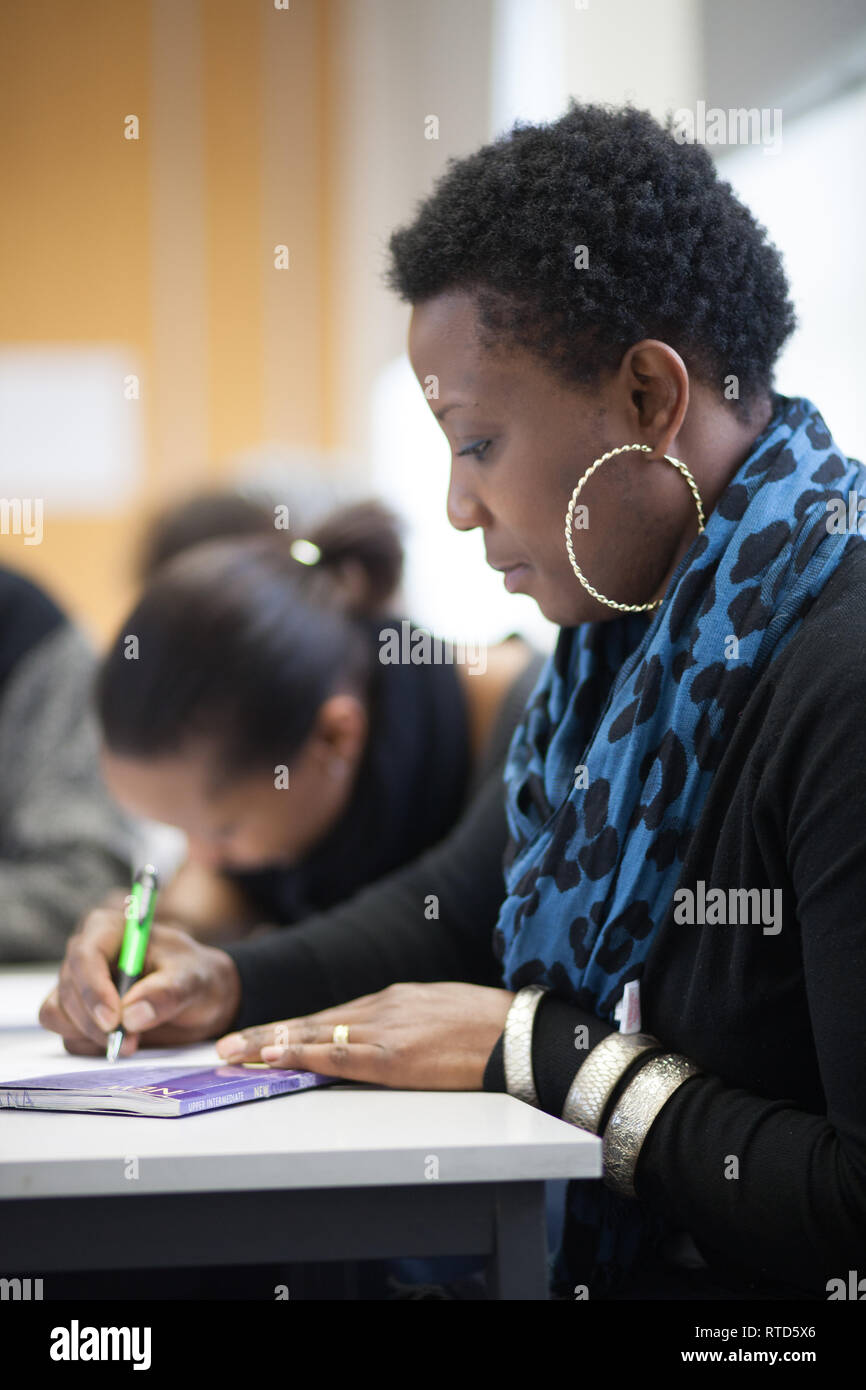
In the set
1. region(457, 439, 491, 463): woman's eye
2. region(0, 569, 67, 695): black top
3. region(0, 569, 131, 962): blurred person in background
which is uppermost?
region(457, 439, 491, 463): woman's eye

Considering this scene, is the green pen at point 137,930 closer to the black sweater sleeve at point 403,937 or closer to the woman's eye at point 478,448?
the black sweater sleeve at point 403,937

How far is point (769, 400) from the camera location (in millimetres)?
1048

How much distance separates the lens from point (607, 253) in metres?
0.96

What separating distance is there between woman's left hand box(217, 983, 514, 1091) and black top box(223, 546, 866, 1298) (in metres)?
0.03

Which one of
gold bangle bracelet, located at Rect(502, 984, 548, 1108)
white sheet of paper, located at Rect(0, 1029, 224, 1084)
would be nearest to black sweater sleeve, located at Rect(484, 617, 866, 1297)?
gold bangle bracelet, located at Rect(502, 984, 548, 1108)

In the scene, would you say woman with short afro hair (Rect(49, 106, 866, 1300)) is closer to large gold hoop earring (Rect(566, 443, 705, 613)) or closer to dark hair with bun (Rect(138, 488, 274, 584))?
large gold hoop earring (Rect(566, 443, 705, 613))

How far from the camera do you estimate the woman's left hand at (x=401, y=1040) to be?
0.94m

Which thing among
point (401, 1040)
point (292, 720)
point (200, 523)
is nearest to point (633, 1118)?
point (401, 1040)

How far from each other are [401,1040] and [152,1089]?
18 cm

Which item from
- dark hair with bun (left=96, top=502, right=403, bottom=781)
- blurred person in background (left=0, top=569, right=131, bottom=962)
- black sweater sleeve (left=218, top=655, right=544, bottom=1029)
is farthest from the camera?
blurred person in background (left=0, top=569, right=131, bottom=962)

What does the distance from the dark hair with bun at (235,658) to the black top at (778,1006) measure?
65cm

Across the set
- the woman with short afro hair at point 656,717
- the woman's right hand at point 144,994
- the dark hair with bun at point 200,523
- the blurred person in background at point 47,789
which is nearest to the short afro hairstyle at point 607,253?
the woman with short afro hair at point 656,717

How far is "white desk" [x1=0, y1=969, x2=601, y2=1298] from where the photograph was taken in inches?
28.3

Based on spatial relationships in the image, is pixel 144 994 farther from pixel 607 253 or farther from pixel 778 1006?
pixel 607 253
